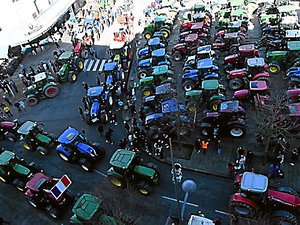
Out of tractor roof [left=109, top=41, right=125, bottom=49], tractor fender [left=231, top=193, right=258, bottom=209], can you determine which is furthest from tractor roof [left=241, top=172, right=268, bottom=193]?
tractor roof [left=109, top=41, right=125, bottom=49]

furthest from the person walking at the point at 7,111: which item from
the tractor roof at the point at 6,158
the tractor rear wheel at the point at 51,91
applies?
the tractor roof at the point at 6,158

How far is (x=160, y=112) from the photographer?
19.8 m

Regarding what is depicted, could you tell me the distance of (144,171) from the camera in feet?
51.9

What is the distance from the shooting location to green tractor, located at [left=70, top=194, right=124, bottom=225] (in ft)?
43.3

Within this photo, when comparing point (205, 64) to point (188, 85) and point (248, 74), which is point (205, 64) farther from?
point (248, 74)

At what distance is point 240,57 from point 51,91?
14.3 m

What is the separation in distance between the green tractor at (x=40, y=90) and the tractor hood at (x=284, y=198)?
57.4ft

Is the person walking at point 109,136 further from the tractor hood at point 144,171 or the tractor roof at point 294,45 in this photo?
the tractor roof at point 294,45

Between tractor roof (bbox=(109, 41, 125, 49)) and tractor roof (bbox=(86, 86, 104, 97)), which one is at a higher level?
tractor roof (bbox=(109, 41, 125, 49))

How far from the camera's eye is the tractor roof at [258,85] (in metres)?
19.5

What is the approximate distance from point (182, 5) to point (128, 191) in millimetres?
26617

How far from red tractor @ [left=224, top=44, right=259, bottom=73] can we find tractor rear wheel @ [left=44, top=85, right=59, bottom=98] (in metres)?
12.8

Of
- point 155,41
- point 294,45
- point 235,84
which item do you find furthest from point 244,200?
point 155,41

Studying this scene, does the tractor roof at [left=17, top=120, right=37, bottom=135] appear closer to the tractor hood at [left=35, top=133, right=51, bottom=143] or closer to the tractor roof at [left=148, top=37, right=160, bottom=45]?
the tractor hood at [left=35, top=133, right=51, bottom=143]
